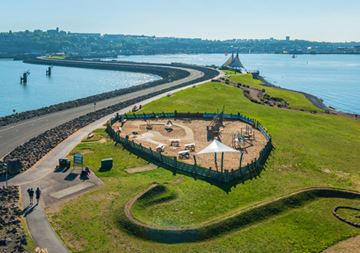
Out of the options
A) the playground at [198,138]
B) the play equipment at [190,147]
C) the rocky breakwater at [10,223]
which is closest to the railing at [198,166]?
the playground at [198,138]

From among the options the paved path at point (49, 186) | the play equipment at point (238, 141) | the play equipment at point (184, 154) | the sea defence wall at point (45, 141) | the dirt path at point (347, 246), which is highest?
the play equipment at point (238, 141)

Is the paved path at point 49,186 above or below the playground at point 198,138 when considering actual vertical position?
below

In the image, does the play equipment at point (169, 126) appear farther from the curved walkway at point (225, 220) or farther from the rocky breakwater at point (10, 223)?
the rocky breakwater at point (10, 223)

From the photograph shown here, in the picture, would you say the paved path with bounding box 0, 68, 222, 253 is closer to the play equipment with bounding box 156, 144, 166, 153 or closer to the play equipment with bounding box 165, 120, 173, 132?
the play equipment with bounding box 156, 144, 166, 153

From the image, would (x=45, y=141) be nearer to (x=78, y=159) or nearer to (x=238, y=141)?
(x=78, y=159)

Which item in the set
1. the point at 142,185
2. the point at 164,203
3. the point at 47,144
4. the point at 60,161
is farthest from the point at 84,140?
the point at 164,203

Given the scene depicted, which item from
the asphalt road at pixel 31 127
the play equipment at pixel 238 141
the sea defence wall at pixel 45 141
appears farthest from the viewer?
the asphalt road at pixel 31 127

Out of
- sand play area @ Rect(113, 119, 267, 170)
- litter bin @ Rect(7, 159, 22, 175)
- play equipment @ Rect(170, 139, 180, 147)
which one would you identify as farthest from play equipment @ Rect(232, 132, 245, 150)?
litter bin @ Rect(7, 159, 22, 175)

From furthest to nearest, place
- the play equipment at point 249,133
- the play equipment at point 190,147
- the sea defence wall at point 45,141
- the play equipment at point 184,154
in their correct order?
the play equipment at point 249,133, the play equipment at point 190,147, the play equipment at point 184,154, the sea defence wall at point 45,141
